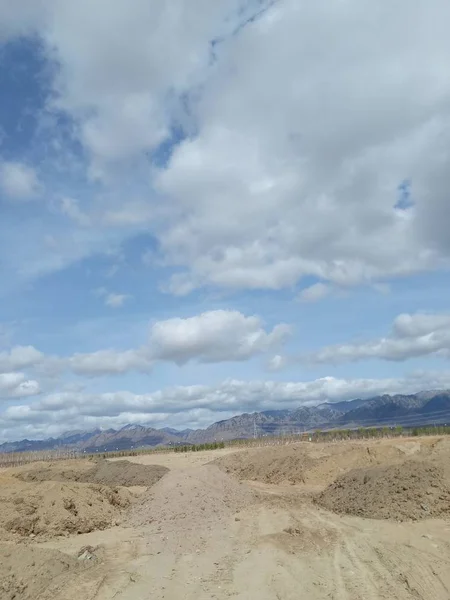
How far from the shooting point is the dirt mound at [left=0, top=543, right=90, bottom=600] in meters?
10.3

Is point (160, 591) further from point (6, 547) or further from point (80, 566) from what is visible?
point (6, 547)

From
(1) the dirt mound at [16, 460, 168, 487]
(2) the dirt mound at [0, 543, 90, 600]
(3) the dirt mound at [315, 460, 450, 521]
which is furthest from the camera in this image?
(1) the dirt mound at [16, 460, 168, 487]

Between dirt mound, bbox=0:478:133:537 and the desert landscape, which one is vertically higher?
dirt mound, bbox=0:478:133:537

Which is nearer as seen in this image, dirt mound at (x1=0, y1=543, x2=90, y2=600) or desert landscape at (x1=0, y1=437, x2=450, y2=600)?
dirt mound at (x1=0, y1=543, x2=90, y2=600)

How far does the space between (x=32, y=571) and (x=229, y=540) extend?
20.2 ft

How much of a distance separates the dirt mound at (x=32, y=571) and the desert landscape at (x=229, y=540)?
32 mm

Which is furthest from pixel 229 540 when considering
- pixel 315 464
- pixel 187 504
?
pixel 315 464

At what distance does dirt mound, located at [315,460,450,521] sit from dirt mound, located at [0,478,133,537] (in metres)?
8.73

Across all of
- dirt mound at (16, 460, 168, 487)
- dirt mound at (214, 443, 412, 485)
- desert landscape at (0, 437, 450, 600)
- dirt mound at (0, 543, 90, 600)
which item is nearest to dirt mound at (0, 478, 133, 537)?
desert landscape at (0, 437, 450, 600)

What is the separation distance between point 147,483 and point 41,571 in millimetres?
23214

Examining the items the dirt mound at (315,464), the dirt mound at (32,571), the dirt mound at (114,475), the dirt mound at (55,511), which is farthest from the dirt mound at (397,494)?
the dirt mound at (114,475)

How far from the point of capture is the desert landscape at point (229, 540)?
423 inches

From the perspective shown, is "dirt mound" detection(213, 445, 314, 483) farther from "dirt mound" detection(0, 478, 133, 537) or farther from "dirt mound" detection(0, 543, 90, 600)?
"dirt mound" detection(0, 543, 90, 600)

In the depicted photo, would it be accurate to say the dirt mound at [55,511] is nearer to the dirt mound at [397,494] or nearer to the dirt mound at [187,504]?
the dirt mound at [187,504]
